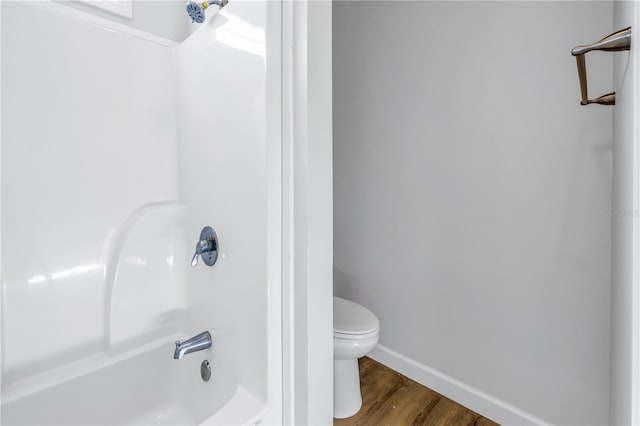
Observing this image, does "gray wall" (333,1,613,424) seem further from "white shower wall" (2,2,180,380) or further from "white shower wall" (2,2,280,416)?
"white shower wall" (2,2,180,380)

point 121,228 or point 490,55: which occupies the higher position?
point 490,55

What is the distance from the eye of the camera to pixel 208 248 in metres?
1.06

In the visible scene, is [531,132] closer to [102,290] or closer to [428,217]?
[428,217]

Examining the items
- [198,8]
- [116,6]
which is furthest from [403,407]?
[116,6]

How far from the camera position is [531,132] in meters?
1.31

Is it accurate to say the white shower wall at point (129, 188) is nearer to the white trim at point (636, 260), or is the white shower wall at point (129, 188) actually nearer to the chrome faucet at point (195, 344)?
the chrome faucet at point (195, 344)

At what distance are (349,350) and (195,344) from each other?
2.38ft

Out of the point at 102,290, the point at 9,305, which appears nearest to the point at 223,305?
the point at 102,290

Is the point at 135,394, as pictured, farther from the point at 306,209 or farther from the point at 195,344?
the point at 306,209

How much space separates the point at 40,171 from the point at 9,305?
0.48m

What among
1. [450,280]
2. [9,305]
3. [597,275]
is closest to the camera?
[9,305]

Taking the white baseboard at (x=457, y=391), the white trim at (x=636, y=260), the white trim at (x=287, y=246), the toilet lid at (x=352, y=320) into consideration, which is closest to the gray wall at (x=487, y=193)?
the white baseboard at (x=457, y=391)

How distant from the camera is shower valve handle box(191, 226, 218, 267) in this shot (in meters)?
1.05

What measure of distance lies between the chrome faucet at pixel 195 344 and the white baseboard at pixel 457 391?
123 cm
